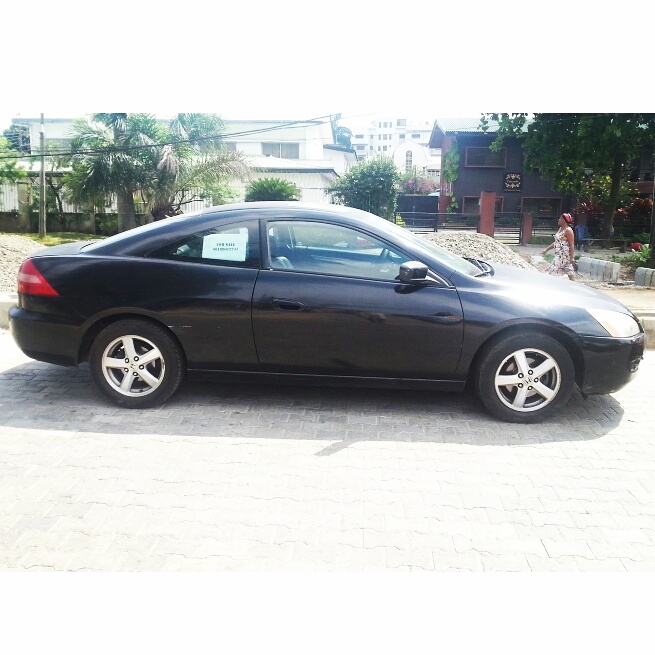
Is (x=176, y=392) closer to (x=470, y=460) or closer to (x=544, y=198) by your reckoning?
(x=470, y=460)

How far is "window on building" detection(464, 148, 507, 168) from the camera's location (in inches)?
1454

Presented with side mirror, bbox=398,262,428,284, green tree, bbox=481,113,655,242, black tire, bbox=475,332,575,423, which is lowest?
black tire, bbox=475,332,575,423

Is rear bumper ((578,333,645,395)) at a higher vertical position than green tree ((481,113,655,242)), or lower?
lower

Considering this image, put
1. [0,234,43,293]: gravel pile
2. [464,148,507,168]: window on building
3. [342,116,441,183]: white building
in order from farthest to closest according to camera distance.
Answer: [342,116,441,183]: white building, [464,148,507,168]: window on building, [0,234,43,293]: gravel pile

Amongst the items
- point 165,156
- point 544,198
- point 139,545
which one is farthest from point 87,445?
point 544,198

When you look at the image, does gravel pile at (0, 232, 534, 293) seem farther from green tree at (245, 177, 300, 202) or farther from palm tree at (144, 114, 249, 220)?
green tree at (245, 177, 300, 202)

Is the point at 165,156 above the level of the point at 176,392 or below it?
above

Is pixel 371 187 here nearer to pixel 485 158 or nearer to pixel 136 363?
pixel 485 158

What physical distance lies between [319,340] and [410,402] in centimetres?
97

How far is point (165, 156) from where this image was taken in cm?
2459

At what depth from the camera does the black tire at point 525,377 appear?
4.71m

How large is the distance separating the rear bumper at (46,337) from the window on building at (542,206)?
111 feet

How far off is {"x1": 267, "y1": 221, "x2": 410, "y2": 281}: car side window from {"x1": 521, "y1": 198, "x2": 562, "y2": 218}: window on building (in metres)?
33.0

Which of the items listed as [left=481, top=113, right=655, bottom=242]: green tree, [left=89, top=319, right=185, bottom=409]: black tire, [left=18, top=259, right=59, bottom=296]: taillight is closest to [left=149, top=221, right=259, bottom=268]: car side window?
[left=89, top=319, right=185, bottom=409]: black tire
